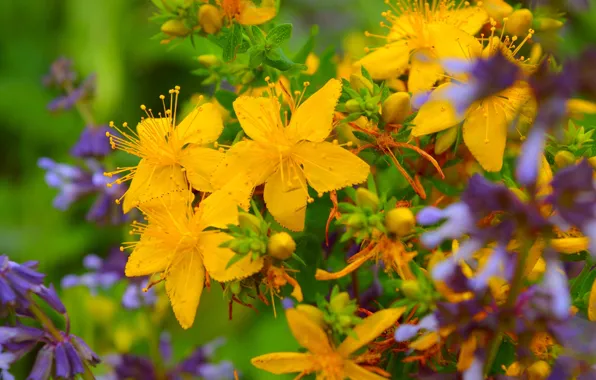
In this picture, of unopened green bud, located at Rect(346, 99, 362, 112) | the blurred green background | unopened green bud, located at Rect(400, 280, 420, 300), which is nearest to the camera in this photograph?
unopened green bud, located at Rect(400, 280, 420, 300)

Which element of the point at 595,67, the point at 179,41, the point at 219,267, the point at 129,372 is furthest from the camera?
the point at 129,372

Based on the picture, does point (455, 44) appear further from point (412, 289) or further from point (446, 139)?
point (412, 289)

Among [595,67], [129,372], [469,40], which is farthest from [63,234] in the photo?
[595,67]

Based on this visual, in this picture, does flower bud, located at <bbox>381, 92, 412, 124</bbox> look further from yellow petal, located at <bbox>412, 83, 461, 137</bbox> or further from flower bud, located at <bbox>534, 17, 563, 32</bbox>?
flower bud, located at <bbox>534, 17, 563, 32</bbox>

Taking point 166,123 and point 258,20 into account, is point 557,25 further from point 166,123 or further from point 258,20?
point 166,123

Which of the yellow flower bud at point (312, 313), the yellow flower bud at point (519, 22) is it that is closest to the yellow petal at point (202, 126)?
the yellow flower bud at point (312, 313)

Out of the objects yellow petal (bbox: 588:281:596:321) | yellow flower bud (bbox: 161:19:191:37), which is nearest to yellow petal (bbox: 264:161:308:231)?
yellow flower bud (bbox: 161:19:191:37)

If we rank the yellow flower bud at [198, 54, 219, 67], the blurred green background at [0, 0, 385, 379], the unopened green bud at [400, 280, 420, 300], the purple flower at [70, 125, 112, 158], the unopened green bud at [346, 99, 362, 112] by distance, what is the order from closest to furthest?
the unopened green bud at [400, 280, 420, 300] → the unopened green bud at [346, 99, 362, 112] → the yellow flower bud at [198, 54, 219, 67] → the purple flower at [70, 125, 112, 158] → the blurred green background at [0, 0, 385, 379]
